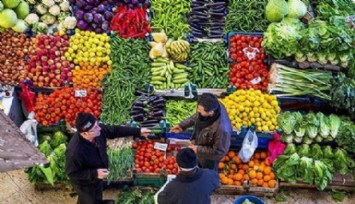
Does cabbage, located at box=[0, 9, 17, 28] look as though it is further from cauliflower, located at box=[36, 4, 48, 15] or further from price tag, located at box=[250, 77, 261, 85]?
price tag, located at box=[250, 77, 261, 85]

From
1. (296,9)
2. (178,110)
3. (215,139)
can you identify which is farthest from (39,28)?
(296,9)

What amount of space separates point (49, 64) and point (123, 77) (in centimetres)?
108

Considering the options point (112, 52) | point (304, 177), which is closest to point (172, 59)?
point (112, 52)

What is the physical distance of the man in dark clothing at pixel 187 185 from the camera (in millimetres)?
4535

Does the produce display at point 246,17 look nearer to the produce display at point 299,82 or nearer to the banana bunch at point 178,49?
the banana bunch at point 178,49

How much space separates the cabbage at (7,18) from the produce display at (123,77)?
1.44 meters

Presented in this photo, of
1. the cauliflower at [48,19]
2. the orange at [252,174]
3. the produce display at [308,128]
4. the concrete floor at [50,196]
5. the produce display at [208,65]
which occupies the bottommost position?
the concrete floor at [50,196]

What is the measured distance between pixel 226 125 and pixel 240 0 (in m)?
2.98

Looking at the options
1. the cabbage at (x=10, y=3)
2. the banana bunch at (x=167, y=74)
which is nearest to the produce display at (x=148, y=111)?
the banana bunch at (x=167, y=74)

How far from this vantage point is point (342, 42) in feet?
22.6

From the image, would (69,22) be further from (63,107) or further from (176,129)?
(176,129)

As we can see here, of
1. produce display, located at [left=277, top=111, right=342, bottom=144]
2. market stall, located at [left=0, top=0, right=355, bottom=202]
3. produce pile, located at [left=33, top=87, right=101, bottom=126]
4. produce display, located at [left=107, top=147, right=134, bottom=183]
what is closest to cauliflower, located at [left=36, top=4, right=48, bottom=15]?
market stall, located at [left=0, top=0, right=355, bottom=202]

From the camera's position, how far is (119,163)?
631cm

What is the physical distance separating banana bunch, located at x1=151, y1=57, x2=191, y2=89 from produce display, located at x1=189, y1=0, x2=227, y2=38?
27.3 inches
